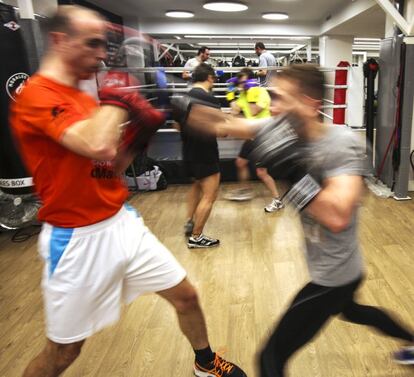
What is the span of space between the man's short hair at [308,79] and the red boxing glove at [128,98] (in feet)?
1.54

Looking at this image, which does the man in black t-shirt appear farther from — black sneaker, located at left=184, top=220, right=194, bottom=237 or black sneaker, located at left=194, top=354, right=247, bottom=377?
black sneaker, located at left=194, top=354, right=247, bottom=377

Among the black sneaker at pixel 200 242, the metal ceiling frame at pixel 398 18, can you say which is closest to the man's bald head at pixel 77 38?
the black sneaker at pixel 200 242

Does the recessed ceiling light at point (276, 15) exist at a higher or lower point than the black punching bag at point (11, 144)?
higher

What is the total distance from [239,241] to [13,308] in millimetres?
1729

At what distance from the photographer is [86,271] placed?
1207 mm

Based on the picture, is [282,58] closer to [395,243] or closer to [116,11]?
[116,11]

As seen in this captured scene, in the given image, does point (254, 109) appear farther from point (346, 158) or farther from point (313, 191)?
point (313, 191)

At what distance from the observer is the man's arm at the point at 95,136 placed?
39.9 inches

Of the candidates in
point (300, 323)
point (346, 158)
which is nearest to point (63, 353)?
point (300, 323)

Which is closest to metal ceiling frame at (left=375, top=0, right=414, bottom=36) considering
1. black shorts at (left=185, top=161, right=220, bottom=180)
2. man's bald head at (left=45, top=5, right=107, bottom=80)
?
black shorts at (left=185, top=161, right=220, bottom=180)

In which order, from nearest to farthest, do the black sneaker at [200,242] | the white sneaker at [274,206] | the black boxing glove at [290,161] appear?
the black boxing glove at [290,161] < the black sneaker at [200,242] < the white sneaker at [274,206]

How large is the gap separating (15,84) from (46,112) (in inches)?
100

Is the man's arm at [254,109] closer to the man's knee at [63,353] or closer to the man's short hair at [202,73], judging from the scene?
Answer: the man's short hair at [202,73]

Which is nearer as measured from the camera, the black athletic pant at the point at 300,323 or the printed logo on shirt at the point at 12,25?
the black athletic pant at the point at 300,323
